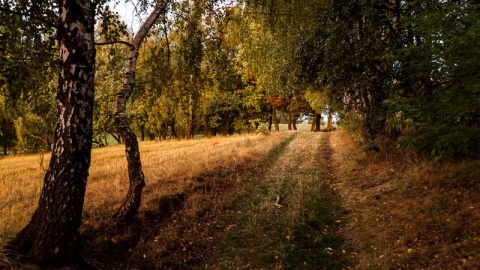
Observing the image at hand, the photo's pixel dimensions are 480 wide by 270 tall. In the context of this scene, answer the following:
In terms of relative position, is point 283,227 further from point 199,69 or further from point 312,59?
point 312,59

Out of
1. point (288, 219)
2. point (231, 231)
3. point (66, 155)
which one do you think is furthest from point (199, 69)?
point (66, 155)

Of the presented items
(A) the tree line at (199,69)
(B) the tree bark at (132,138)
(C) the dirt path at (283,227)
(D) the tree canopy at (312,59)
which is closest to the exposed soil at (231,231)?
(C) the dirt path at (283,227)

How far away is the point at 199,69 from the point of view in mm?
9664

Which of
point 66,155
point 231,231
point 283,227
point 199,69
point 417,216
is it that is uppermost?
point 199,69

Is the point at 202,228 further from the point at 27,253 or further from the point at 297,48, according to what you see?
the point at 297,48

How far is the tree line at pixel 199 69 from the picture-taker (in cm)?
488

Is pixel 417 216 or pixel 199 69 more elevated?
pixel 199 69

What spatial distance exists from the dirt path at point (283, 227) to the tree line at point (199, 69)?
2.67 m

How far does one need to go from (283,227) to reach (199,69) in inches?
213

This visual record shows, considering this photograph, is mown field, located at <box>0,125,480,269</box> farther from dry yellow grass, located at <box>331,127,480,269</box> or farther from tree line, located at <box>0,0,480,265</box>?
tree line, located at <box>0,0,480,265</box>

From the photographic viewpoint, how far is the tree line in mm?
4883

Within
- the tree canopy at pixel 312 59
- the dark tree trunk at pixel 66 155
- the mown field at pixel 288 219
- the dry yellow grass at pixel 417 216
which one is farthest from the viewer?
the tree canopy at pixel 312 59

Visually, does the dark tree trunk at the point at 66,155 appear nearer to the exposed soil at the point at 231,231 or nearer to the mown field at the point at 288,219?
the mown field at the point at 288,219

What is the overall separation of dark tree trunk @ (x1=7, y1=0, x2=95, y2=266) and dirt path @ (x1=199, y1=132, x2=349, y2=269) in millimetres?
2670
